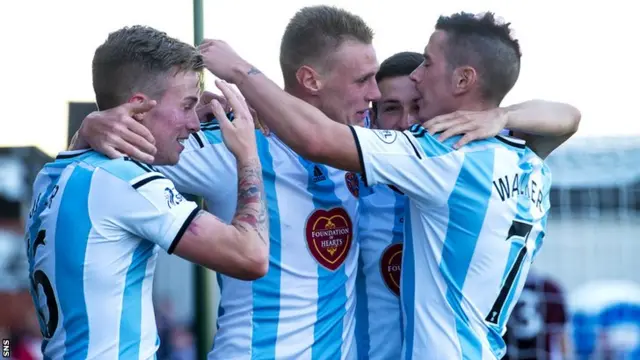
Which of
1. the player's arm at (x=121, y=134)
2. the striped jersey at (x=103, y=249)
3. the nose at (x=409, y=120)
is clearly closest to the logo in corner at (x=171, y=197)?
the striped jersey at (x=103, y=249)

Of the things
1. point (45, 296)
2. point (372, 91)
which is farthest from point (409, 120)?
point (45, 296)

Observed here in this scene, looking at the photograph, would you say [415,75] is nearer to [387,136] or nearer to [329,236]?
[387,136]

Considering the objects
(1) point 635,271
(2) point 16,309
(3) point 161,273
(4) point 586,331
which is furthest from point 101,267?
(1) point 635,271

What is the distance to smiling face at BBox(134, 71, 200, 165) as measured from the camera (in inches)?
143

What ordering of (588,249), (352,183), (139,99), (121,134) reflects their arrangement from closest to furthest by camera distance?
(121,134), (139,99), (352,183), (588,249)

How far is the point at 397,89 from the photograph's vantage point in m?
4.48

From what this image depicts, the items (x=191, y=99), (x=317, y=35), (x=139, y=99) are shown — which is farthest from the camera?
(x=317, y=35)

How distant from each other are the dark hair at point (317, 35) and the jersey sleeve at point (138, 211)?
123cm

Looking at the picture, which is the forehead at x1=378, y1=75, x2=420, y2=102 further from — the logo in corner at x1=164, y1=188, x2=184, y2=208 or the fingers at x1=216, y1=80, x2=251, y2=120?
the logo in corner at x1=164, y1=188, x2=184, y2=208

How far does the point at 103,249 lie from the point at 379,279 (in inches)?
52.9

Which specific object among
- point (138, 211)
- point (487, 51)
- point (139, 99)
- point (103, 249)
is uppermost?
point (487, 51)

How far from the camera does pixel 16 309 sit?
9047mm

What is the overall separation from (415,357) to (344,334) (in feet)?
1.14

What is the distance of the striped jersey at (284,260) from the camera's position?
13.3 ft
